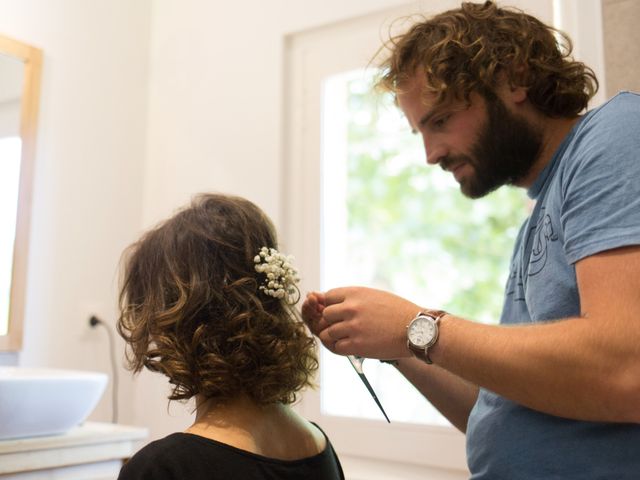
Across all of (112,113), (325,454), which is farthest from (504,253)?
(325,454)

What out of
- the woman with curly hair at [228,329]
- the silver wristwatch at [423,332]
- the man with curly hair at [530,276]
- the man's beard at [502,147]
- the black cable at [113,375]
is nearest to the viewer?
the man with curly hair at [530,276]

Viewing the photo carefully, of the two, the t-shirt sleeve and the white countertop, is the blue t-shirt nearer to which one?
the t-shirt sleeve

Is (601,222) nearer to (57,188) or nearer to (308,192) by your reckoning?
(308,192)

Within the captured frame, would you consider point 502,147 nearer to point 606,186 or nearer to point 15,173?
point 606,186

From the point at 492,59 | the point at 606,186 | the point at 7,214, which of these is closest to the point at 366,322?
the point at 606,186

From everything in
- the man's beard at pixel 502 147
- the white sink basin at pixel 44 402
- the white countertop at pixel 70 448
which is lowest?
the white countertop at pixel 70 448

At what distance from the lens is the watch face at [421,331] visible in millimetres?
955

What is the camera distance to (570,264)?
3.06 feet

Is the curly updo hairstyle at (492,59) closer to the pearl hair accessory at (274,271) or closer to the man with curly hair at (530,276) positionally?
the man with curly hair at (530,276)

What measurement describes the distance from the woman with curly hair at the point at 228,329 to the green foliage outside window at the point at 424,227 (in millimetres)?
2779

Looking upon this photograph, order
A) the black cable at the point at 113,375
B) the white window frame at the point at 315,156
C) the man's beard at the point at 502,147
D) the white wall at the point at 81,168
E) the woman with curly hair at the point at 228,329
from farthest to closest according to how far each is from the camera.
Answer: the black cable at the point at 113,375 → the white wall at the point at 81,168 → the white window frame at the point at 315,156 → the man's beard at the point at 502,147 → the woman with curly hair at the point at 228,329

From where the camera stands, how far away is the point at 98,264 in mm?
2498

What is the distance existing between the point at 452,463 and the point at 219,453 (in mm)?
1184

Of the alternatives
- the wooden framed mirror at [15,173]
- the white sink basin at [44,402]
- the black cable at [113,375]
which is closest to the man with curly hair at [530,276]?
the white sink basin at [44,402]
